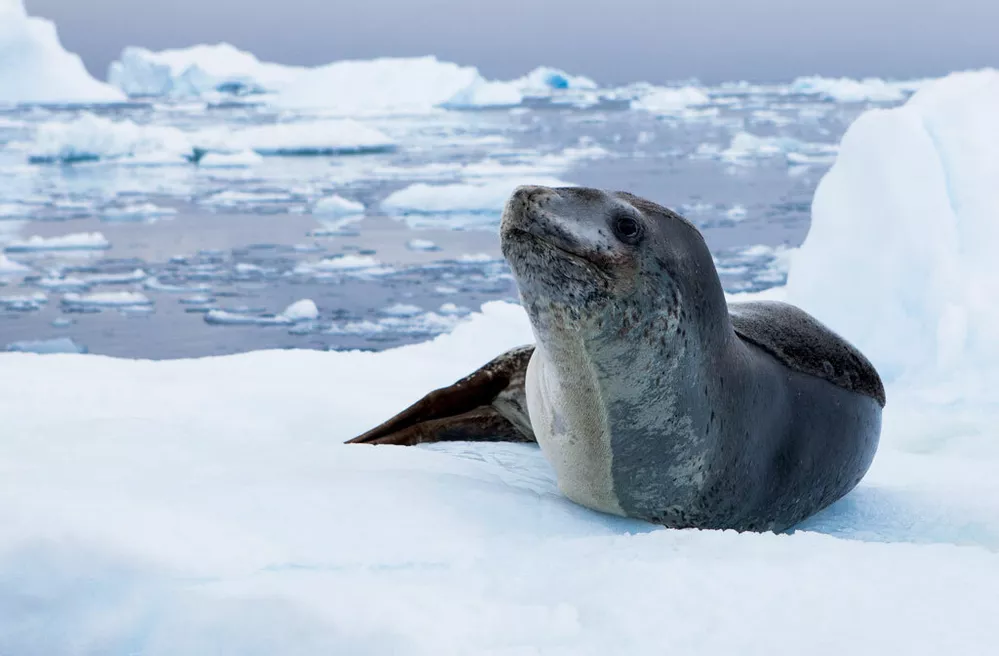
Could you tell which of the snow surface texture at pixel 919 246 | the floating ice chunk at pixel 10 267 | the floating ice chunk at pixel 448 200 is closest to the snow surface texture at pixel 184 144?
the floating ice chunk at pixel 448 200

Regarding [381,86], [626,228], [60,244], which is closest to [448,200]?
[60,244]

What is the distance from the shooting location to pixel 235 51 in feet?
149

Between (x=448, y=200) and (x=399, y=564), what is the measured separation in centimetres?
1412

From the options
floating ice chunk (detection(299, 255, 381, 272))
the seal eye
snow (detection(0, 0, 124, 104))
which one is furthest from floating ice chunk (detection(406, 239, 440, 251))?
snow (detection(0, 0, 124, 104))

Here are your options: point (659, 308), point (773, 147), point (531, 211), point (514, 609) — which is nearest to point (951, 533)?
point (659, 308)

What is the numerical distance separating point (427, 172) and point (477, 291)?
9816 millimetres

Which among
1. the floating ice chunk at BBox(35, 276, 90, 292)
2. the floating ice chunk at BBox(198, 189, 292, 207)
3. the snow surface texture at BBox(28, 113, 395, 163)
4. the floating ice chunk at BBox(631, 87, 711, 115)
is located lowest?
the floating ice chunk at BBox(35, 276, 90, 292)

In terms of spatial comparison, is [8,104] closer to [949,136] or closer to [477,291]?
[477,291]

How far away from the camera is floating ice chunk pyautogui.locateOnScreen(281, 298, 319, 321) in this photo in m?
9.65

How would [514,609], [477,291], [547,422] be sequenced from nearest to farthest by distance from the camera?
[514,609] → [547,422] → [477,291]

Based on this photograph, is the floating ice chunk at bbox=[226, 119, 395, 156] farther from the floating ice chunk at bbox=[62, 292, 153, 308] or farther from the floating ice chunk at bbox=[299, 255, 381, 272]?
the floating ice chunk at bbox=[62, 292, 153, 308]

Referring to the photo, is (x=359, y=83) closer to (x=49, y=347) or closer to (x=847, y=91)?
(x=847, y=91)

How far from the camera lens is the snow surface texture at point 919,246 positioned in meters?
4.97

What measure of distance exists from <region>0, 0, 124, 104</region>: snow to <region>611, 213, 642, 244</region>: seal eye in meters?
30.9
